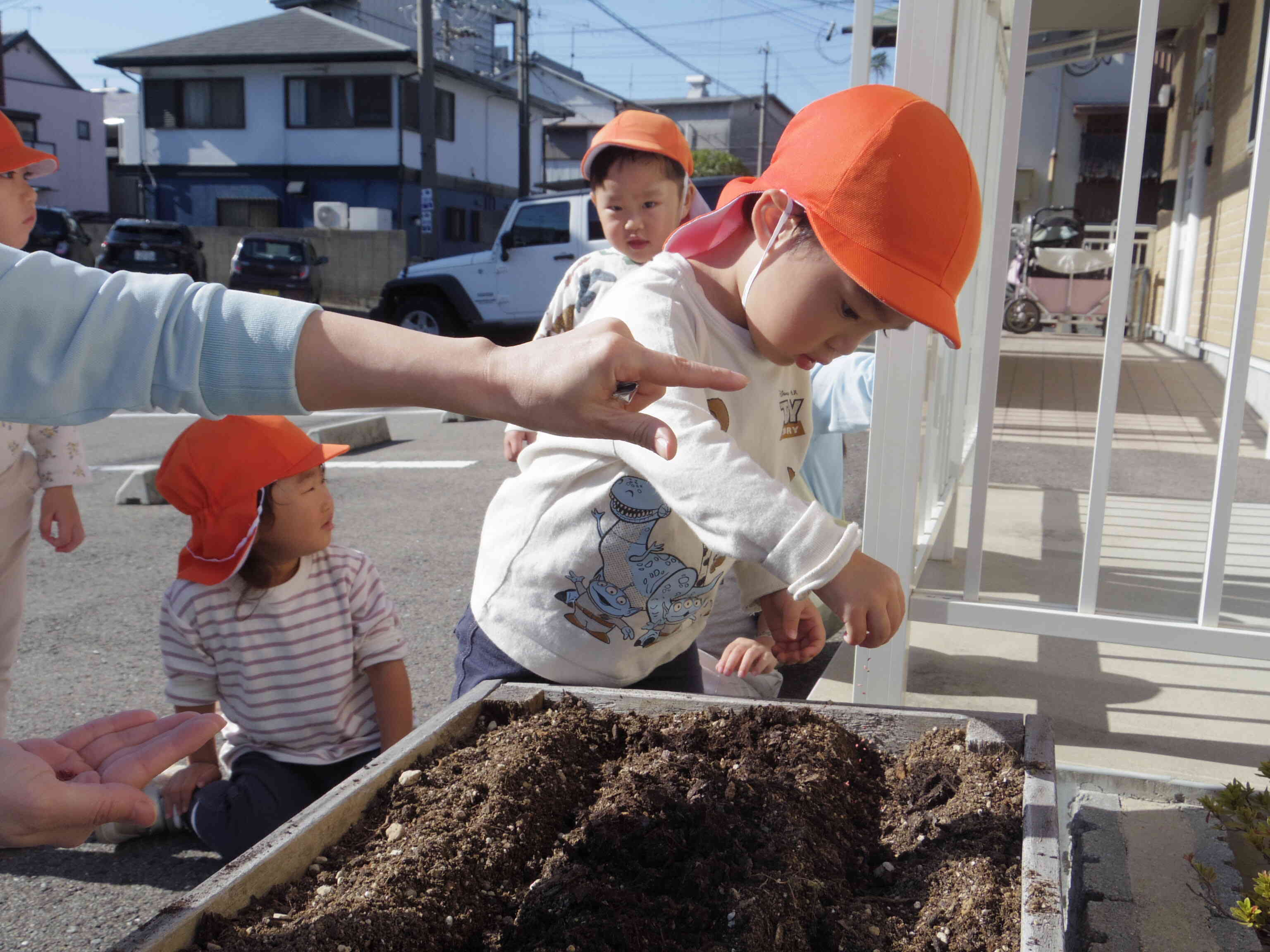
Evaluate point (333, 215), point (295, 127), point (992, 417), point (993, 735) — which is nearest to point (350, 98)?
point (295, 127)

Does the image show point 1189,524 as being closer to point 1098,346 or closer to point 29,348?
point 29,348

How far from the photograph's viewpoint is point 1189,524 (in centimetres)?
460

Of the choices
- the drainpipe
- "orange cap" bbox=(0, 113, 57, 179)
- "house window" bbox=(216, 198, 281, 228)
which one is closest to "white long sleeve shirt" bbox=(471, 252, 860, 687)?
"orange cap" bbox=(0, 113, 57, 179)

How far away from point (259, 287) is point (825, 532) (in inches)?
795

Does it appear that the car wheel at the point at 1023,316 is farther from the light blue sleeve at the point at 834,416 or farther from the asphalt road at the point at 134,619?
the light blue sleeve at the point at 834,416

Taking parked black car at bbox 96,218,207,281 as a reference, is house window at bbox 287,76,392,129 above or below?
above

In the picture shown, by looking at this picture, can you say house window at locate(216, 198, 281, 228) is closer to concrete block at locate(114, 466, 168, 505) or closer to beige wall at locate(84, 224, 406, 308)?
beige wall at locate(84, 224, 406, 308)

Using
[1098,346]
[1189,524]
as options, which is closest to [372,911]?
[1189,524]

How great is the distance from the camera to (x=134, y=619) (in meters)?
4.05

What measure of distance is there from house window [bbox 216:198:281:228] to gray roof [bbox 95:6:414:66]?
4.11 meters

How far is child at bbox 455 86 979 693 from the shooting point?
126 centimetres

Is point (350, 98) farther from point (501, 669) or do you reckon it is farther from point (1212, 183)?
point (501, 669)

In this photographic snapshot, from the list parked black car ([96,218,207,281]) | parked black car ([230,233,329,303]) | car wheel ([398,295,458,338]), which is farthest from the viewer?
parked black car ([96,218,207,281])

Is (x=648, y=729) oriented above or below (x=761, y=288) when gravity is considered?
below
